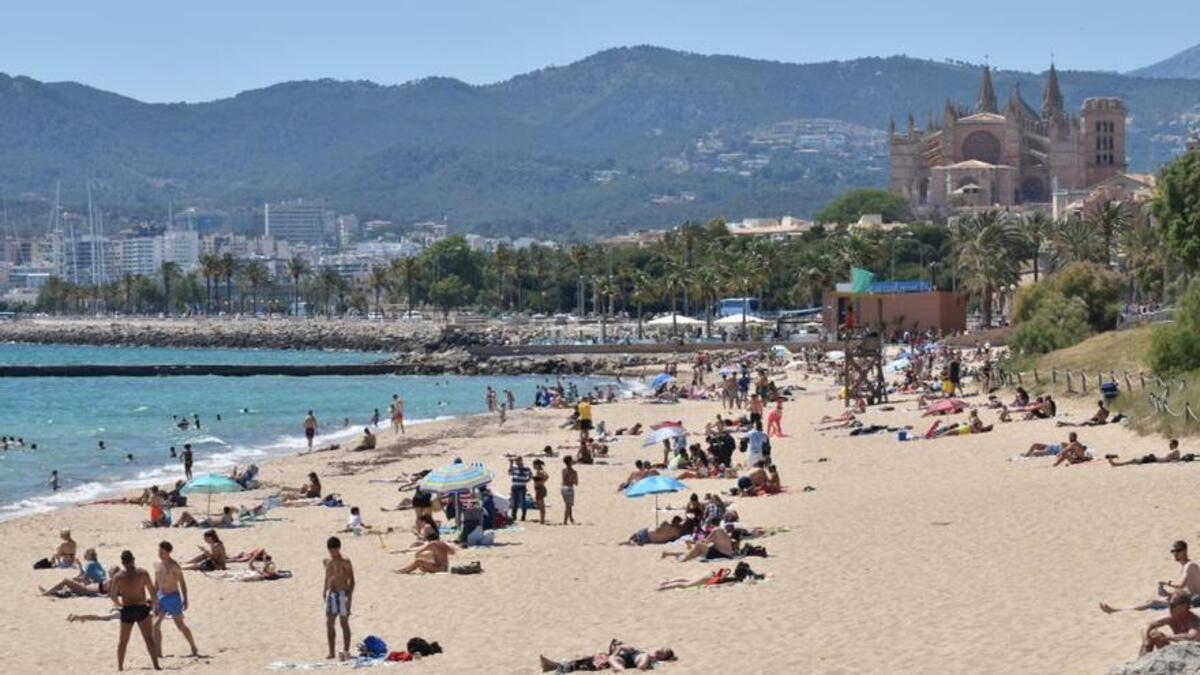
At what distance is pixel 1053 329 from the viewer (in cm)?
5359

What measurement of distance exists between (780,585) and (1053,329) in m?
37.0

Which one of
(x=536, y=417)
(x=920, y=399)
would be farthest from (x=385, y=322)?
(x=920, y=399)

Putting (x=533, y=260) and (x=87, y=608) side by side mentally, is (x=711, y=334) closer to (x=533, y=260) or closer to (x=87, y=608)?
(x=533, y=260)

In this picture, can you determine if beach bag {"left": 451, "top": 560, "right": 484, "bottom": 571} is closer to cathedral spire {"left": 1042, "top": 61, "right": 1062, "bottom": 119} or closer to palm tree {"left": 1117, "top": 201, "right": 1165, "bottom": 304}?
palm tree {"left": 1117, "top": 201, "right": 1165, "bottom": 304}

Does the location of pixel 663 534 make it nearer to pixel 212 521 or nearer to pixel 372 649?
pixel 372 649

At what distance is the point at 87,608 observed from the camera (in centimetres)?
2025

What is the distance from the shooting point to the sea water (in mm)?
39125

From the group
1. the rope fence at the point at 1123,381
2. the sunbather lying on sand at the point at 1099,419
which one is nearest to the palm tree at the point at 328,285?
the rope fence at the point at 1123,381

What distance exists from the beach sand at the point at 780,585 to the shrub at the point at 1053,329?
24002mm

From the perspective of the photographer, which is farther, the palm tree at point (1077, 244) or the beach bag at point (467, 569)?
the palm tree at point (1077, 244)

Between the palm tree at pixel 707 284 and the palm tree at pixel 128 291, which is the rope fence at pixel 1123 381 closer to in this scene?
the palm tree at pixel 707 284

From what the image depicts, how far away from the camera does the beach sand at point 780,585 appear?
15.4 meters

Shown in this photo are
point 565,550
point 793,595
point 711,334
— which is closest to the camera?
point 793,595

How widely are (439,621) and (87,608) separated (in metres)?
4.46
